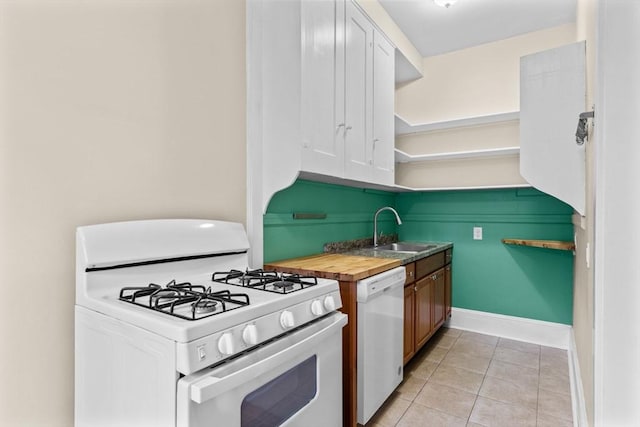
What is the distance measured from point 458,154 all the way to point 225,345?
2.84m

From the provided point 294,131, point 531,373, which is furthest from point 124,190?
point 531,373

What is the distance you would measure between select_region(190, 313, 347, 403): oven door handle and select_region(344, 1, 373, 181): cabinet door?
1.16 m

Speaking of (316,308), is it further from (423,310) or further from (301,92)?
(423,310)

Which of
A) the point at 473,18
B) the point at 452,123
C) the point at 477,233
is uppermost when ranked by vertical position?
the point at 473,18

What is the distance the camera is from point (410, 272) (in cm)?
223

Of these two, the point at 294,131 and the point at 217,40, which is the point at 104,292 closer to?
the point at 294,131

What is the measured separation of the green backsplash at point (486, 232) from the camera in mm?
2734

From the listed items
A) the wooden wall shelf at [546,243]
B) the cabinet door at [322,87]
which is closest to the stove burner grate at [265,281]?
the cabinet door at [322,87]

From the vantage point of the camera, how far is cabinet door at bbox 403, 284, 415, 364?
87.3 inches

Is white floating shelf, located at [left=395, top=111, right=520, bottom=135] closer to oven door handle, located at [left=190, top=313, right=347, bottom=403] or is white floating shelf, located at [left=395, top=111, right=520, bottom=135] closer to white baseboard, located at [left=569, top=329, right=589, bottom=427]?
white baseboard, located at [left=569, top=329, right=589, bottom=427]

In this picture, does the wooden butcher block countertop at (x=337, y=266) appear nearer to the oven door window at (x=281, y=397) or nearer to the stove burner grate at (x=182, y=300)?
the oven door window at (x=281, y=397)

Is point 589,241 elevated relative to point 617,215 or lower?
lower

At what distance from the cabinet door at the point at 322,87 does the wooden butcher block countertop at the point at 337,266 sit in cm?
52

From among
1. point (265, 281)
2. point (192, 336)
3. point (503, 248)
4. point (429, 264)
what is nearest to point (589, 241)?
point (429, 264)
